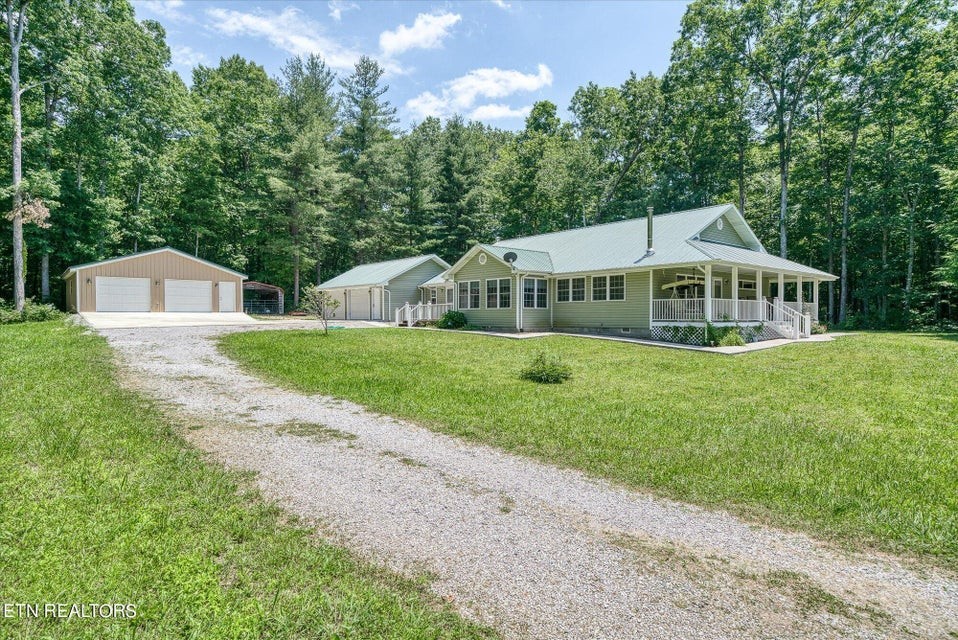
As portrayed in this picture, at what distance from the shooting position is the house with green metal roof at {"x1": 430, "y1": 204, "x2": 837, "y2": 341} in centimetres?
1689

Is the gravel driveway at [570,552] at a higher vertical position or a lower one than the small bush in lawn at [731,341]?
lower

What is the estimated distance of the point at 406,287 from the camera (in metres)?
28.7

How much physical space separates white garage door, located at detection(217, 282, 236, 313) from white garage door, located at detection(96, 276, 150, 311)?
3703mm

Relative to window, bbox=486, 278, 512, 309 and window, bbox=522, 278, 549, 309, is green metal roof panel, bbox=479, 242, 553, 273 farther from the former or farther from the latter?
window, bbox=486, 278, 512, 309

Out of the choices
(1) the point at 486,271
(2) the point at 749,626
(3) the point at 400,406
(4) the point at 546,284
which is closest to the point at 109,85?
(1) the point at 486,271

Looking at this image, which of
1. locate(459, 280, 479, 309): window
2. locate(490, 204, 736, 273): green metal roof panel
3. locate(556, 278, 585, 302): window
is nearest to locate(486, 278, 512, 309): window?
locate(459, 280, 479, 309): window

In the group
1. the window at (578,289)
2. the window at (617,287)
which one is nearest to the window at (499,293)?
the window at (578,289)

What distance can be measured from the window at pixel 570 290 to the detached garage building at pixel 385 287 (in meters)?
10.6

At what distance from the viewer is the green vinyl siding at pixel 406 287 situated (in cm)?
2817

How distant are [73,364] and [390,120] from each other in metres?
35.0

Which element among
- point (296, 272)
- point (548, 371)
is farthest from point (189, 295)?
point (548, 371)

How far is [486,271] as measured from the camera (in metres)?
21.1

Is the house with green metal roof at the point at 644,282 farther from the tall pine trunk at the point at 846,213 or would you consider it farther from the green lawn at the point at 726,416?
the tall pine trunk at the point at 846,213

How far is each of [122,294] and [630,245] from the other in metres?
25.5
